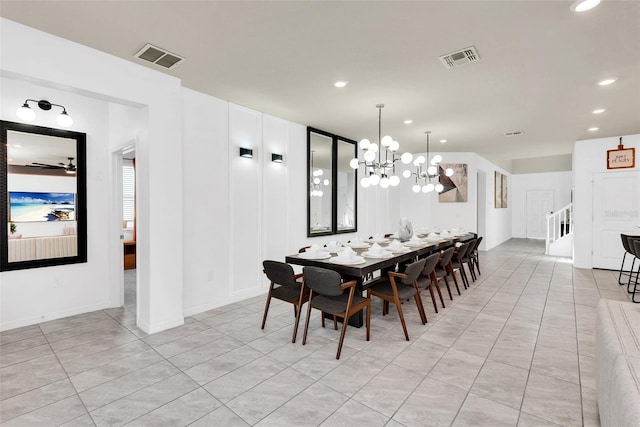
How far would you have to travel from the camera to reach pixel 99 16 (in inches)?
91.2

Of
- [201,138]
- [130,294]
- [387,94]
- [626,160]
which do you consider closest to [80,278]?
[130,294]

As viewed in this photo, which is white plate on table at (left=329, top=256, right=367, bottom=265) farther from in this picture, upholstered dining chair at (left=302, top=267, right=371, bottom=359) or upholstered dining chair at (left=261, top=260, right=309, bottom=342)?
upholstered dining chair at (left=261, top=260, right=309, bottom=342)

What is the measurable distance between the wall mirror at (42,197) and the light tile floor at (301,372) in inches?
33.3

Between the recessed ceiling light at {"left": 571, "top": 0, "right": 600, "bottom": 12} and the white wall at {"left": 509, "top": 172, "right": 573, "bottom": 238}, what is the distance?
11.7 m

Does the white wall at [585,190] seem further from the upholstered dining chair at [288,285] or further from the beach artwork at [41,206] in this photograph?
the beach artwork at [41,206]

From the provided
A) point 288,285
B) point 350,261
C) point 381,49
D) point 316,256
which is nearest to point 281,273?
point 288,285

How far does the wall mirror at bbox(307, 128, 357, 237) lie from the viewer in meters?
5.52

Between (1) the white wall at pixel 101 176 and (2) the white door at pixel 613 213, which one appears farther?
(2) the white door at pixel 613 213

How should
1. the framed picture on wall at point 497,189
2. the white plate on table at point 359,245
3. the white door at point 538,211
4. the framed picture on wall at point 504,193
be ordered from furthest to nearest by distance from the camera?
the white door at point 538,211 < the framed picture on wall at point 504,193 < the framed picture on wall at point 497,189 < the white plate on table at point 359,245

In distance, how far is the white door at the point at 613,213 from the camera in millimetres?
6047

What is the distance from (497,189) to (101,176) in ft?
35.4

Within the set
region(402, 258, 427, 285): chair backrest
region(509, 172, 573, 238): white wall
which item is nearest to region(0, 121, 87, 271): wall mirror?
region(402, 258, 427, 285): chair backrest

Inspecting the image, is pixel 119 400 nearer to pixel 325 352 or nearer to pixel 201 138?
pixel 325 352

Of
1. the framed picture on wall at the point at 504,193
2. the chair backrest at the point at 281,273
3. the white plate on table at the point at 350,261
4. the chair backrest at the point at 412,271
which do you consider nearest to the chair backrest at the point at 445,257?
the chair backrest at the point at 412,271
